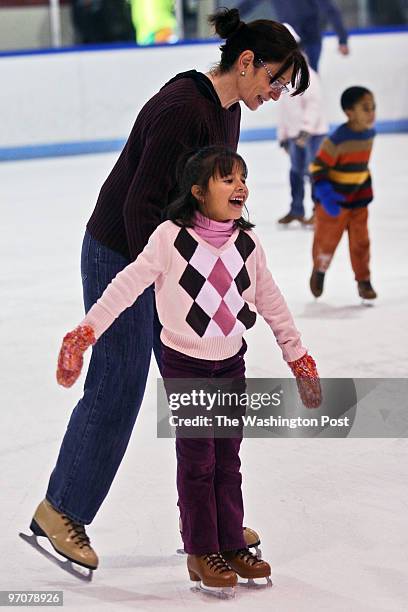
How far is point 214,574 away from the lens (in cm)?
251

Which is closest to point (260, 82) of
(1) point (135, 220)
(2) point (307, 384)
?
(1) point (135, 220)

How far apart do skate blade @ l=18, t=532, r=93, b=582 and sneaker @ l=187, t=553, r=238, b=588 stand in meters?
0.24

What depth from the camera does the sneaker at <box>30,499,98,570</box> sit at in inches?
104

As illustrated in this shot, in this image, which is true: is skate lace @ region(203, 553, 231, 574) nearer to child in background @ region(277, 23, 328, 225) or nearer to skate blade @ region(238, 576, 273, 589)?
skate blade @ region(238, 576, 273, 589)

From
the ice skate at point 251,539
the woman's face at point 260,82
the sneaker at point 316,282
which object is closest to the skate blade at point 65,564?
the ice skate at point 251,539

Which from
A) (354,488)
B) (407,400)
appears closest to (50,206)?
(407,400)

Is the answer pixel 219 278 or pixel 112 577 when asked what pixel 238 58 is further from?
pixel 112 577

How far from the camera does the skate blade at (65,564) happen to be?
2661 mm

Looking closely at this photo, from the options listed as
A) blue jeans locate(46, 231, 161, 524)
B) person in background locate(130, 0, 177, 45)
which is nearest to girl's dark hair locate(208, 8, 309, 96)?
blue jeans locate(46, 231, 161, 524)

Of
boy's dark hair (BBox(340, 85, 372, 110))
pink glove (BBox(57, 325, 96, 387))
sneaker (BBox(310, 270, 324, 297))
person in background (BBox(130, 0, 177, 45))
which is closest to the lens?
pink glove (BBox(57, 325, 96, 387))

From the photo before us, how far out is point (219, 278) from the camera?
8.17 ft

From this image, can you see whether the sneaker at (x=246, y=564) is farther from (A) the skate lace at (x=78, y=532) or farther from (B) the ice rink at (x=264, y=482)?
(A) the skate lace at (x=78, y=532)

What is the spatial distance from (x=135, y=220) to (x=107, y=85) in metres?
8.76

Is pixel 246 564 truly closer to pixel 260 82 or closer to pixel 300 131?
pixel 260 82
